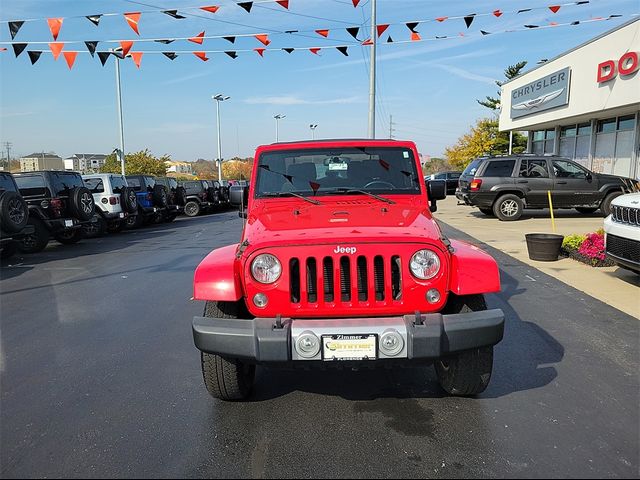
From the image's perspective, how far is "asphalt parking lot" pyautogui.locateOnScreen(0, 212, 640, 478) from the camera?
266 centimetres

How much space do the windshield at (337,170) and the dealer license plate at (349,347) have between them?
5.73ft

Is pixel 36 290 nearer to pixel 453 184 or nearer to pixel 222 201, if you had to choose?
pixel 222 201

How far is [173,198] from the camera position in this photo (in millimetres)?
20078

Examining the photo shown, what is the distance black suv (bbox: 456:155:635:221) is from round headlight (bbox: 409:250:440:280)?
12.6m

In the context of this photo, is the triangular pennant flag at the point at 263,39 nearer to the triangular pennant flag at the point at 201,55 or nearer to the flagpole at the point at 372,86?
the triangular pennant flag at the point at 201,55

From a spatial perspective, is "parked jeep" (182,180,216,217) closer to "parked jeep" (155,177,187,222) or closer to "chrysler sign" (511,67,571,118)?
"parked jeep" (155,177,187,222)

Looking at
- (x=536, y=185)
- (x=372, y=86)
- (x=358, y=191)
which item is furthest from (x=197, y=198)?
(x=358, y=191)

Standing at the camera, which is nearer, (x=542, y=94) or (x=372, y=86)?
(x=372, y=86)

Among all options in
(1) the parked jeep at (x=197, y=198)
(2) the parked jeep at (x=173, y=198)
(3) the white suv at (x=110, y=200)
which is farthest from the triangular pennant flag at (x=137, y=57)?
(1) the parked jeep at (x=197, y=198)

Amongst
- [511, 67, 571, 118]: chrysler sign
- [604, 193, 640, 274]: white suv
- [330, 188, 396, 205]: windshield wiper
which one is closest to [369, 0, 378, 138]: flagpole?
[511, 67, 571, 118]: chrysler sign

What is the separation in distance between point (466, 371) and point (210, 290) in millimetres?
1763

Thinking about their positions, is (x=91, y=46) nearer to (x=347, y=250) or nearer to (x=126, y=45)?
(x=126, y=45)

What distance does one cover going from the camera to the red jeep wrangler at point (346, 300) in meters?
2.69

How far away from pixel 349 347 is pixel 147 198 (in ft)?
52.6
